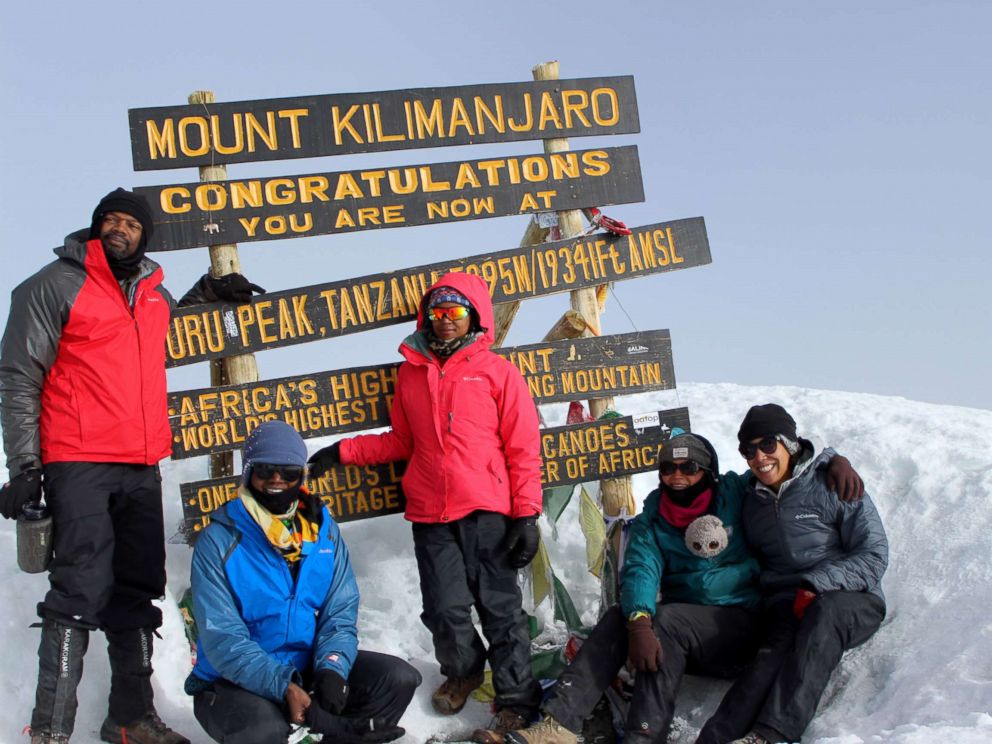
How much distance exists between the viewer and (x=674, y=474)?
190 inches

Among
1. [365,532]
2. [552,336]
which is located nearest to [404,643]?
[365,532]

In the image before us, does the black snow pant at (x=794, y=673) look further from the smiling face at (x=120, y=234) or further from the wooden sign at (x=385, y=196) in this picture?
the smiling face at (x=120, y=234)

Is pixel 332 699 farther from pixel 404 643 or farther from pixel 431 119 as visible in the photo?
pixel 431 119

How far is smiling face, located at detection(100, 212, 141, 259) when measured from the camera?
4617 mm

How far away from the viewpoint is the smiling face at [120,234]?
15.1 ft

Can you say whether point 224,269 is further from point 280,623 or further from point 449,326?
point 280,623

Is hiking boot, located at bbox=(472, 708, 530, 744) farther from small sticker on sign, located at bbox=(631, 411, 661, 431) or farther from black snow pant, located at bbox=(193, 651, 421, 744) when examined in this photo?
small sticker on sign, located at bbox=(631, 411, 661, 431)

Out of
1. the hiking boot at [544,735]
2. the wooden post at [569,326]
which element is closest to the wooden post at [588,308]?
the wooden post at [569,326]

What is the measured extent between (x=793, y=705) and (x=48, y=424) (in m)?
3.74

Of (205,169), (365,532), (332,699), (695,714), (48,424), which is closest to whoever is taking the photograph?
(332,699)

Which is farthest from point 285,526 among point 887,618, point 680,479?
point 887,618

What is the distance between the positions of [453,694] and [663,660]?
1.26 m

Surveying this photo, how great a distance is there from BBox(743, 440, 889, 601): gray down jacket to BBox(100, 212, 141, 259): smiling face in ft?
11.3

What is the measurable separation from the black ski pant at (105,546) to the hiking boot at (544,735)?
1955mm
